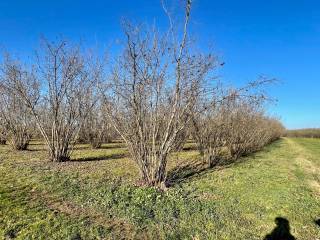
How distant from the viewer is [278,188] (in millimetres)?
7969

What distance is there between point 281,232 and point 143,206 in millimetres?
2419

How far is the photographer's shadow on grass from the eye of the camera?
16.3 ft

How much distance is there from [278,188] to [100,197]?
4.60 meters

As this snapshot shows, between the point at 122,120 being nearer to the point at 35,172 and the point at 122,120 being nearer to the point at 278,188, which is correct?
the point at 35,172

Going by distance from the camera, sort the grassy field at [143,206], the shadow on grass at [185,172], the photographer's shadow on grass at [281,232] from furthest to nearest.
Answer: the shadow on grass at [185,172] → the photographer's shadow on grass at [281,232] → the grassy field at [143,206]

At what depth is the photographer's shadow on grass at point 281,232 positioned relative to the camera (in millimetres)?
4976

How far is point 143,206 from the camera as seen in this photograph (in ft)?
19.0

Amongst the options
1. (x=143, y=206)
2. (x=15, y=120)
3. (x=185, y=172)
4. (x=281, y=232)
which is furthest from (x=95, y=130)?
(x=281, y=232)

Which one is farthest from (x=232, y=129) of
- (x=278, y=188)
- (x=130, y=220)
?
(x=130, y=220)

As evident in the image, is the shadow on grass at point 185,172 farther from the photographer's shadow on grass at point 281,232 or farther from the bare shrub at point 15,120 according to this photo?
the bare shrub at point 15,120

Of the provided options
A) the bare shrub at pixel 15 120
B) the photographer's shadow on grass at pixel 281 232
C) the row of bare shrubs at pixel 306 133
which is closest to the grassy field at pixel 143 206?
the photographer's shadow on grass at pixel 281 232

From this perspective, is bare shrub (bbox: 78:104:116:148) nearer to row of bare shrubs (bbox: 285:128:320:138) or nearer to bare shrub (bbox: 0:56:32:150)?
bare shrub (bbox: 0:56:32:150)

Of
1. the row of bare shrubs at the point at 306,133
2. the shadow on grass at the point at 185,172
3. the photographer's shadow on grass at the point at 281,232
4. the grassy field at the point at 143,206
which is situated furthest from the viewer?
the row of bare shrubs at the point at 306,133

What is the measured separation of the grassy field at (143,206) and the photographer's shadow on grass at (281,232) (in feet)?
0.14
